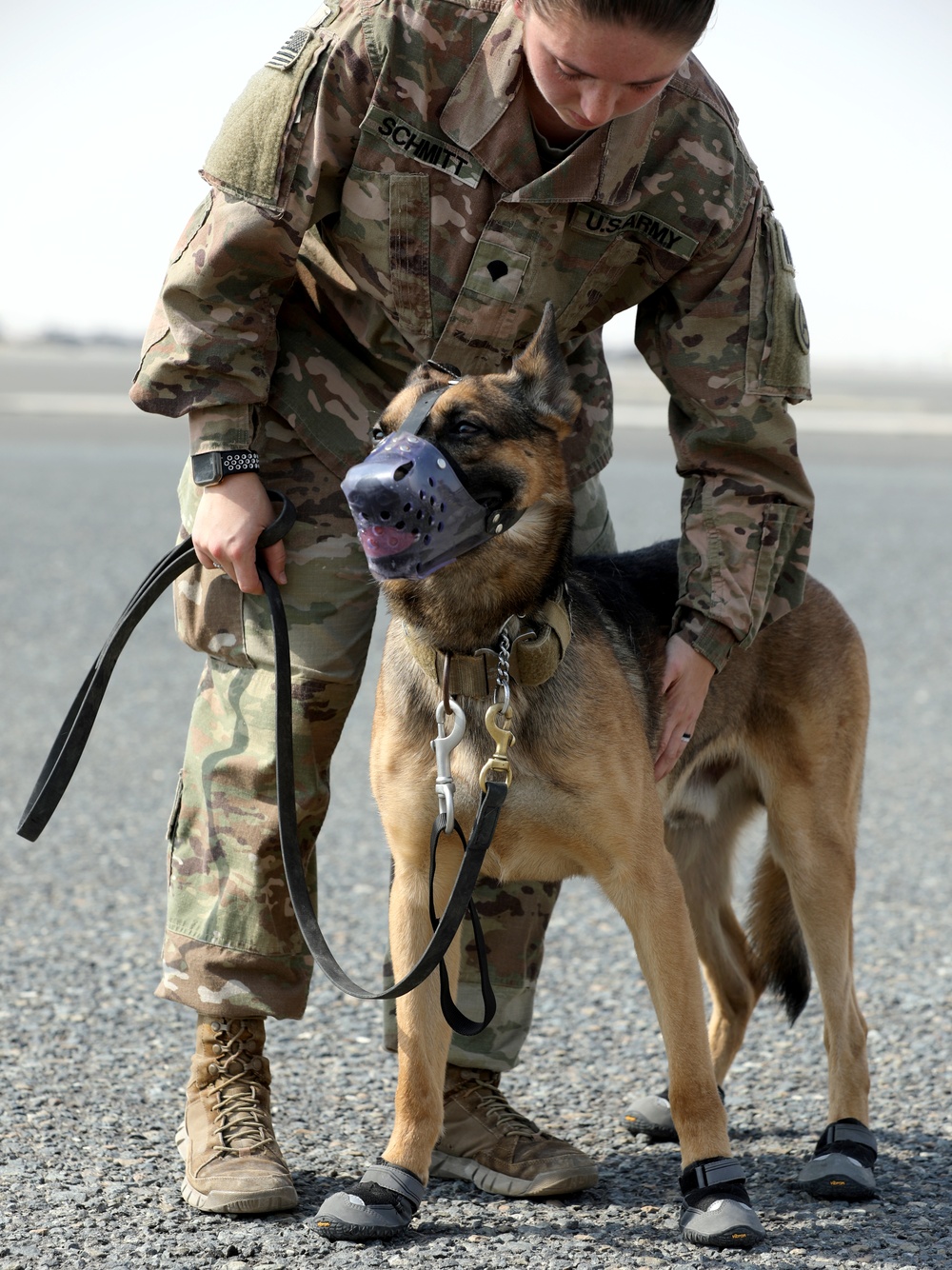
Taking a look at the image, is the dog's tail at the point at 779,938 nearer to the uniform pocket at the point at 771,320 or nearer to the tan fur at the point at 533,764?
the tan fur at the point at 533,764

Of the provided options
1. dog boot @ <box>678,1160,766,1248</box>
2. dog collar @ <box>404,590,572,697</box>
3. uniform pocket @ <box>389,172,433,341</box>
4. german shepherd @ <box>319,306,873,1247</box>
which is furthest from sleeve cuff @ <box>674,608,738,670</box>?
dog boot @ <box>678,1160,766,1248</box>

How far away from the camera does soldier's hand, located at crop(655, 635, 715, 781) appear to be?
3.16m

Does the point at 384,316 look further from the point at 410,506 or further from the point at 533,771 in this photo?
the point at 533,771

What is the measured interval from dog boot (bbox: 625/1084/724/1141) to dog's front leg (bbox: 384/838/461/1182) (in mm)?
→ 757

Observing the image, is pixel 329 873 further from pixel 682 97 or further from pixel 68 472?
pixel 68 472

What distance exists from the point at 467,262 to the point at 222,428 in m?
0.64

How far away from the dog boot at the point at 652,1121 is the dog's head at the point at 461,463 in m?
1.61

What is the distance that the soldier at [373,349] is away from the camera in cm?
283

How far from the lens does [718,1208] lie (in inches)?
109

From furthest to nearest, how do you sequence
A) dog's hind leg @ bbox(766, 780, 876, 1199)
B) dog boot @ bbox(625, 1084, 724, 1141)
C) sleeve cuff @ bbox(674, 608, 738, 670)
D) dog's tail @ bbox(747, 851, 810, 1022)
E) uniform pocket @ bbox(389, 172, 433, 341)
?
dog's tail @ bbox(747, 851, 810, 1022)
dog boot @ bbox(625, 1084, 724, 1141)
dog's hind leg @ bbox(766, 780, 876, 1199)
sleeve cuff @ bbox(674, 608, 738, 670)
uniform pocket @ bbox(389, 172, 433, 341)

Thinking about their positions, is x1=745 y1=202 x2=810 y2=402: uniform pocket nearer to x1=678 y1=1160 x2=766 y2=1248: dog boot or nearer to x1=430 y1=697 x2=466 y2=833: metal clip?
x1=430 y1=697 x2=466 y2=833: metal clip

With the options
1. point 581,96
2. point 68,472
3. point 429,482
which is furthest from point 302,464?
point 68,472

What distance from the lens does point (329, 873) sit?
5.79 m

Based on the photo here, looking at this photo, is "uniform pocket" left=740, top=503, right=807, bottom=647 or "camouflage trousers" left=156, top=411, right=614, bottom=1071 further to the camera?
"uniform pocket" left=740, top=503, right=807, bottom=647
